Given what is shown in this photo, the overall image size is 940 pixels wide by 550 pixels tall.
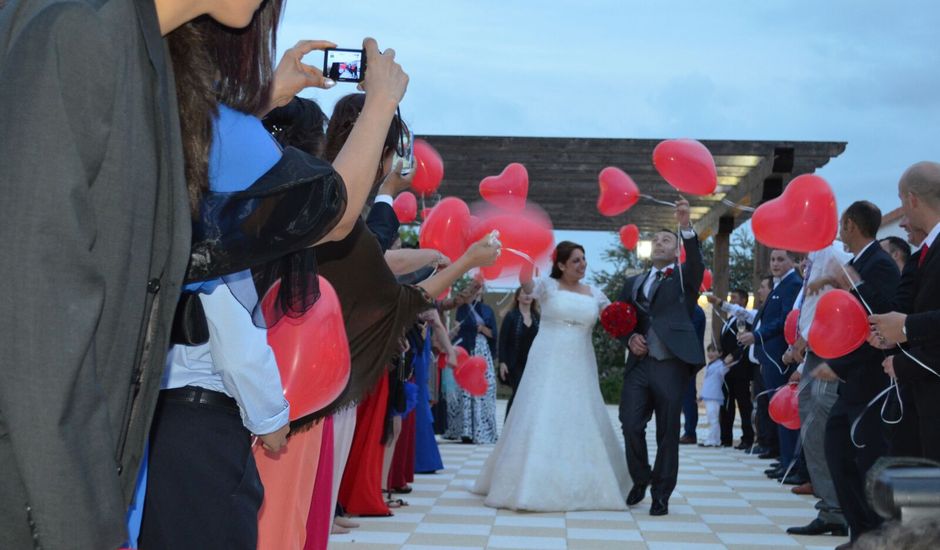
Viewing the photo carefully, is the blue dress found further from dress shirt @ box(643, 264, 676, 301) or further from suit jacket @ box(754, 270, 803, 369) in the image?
suit jacket @ box(754, 270, 803, 369)

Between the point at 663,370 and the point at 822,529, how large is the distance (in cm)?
143

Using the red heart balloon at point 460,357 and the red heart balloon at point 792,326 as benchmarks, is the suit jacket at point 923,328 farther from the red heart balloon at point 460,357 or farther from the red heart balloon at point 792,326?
the red heart balloon at point 460,357

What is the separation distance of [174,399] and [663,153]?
514 cm

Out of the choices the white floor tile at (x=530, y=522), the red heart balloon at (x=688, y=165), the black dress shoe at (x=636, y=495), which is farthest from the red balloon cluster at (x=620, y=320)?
the white floor tile at (x=530, y=522)

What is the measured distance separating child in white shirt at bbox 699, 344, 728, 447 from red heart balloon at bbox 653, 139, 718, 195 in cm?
556

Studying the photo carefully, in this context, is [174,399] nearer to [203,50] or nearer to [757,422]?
[203,50]

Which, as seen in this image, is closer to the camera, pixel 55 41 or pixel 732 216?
pixel 55 41

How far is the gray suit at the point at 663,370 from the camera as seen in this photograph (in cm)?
649

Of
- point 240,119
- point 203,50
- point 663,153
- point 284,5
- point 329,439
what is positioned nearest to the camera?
point 203,50

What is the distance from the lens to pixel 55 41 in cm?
105

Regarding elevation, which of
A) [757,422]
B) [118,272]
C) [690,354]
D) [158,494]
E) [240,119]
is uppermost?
[240,119]

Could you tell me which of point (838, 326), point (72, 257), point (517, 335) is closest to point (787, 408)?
point (838, 326)

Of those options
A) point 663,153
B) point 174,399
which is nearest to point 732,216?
point 663,153

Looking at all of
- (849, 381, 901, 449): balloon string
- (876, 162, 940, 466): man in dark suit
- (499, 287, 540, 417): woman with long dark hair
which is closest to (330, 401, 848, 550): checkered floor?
(849, 381, 901, 449): balloon string
